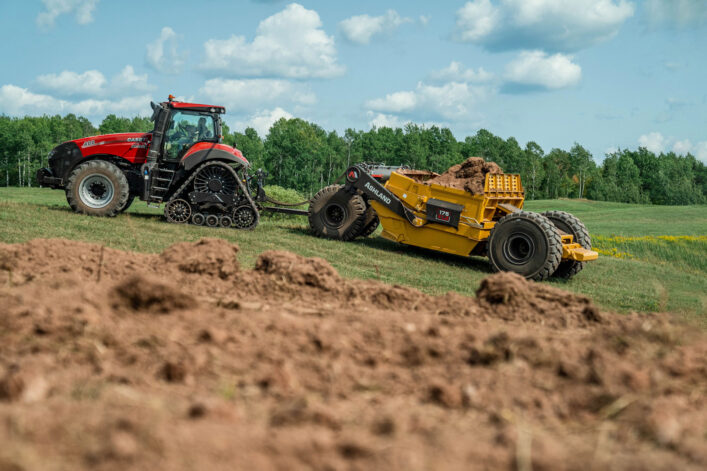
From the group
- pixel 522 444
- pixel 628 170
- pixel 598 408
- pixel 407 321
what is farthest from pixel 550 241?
pixel 628 170

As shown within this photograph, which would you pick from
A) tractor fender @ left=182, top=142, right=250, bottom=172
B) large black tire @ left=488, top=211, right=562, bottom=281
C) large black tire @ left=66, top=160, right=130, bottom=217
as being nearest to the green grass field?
large black tire @ left=66, top=160, right=130, bottom=217

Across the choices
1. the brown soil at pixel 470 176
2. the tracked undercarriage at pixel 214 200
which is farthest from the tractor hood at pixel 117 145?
the brown soil at pixel 470 176

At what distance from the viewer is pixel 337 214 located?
1428 centimetres

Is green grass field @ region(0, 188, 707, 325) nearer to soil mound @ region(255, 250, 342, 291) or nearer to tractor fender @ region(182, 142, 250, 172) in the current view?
tractor fender @ region(182, 142, 250, 172)

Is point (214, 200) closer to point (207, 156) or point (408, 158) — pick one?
point (207, 156)

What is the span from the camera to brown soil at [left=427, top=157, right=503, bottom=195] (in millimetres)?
11891

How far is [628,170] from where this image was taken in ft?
290

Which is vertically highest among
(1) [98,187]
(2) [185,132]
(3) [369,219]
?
(2) [185,132]

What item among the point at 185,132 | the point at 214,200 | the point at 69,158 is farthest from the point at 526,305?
the point at 69,158

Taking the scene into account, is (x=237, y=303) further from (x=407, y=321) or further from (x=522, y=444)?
(x=522, y=444)

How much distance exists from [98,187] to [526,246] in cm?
907

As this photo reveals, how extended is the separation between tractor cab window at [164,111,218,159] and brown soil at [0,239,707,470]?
961cm

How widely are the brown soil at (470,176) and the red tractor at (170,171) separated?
4.25 meters

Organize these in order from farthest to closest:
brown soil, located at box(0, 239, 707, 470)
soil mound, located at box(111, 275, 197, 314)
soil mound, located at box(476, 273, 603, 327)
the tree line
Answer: the tree line → soil mound, located at box(476, 273, 603, 327) → soil mound, located at box(111, 275, 197, 314) → brown soil, located at box(0, 239, 707, 470)
